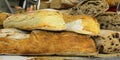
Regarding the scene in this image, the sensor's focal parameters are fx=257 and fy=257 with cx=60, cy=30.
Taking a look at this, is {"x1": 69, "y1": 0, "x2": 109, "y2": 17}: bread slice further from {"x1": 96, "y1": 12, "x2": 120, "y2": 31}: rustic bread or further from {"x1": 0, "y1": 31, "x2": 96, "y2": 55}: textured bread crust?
{"x1": 0, "y1": 31, "x2": 96, "y2": 55}: textured bread crust

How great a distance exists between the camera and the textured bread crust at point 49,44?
986 mm

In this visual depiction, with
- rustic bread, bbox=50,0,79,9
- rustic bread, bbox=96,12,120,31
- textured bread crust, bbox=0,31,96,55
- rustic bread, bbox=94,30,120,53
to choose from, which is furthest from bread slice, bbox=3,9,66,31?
rustic bread, bbox=50,0,79,9

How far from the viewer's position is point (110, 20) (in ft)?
4.04

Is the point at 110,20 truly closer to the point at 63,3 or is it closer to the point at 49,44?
the point at 49,44

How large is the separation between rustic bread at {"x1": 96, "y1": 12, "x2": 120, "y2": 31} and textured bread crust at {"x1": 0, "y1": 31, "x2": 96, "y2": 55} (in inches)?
9.8

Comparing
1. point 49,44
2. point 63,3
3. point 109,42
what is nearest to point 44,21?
point 49,44

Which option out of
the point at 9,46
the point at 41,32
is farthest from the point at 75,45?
the point at 9,46

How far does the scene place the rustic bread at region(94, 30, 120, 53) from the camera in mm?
1043

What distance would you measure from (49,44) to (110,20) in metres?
0.39

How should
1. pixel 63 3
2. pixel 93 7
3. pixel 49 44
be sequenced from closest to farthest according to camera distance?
pixel 49 44, pixel 93 7, pixel 63 3

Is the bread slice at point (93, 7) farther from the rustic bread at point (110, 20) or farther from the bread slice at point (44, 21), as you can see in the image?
the bread slice at point (44, 21)

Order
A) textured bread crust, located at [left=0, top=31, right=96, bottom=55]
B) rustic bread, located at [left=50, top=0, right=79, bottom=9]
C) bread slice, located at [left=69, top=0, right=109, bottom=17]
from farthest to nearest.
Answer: rustic bread, located at [left=50, top=0, right=79, bottom=9], bread slice, located at [left=69, top=0, right=109, bottom=17], textured bread crust, located at [left=0, top=31, right=96, bottom=55]

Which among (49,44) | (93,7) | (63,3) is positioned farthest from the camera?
(63,3)

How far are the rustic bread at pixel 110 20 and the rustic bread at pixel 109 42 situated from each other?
160 millimetres
